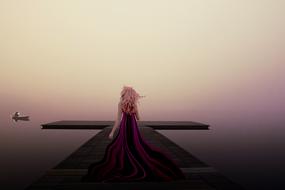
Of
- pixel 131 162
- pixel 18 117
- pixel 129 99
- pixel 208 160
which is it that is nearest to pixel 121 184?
pixel 131 162

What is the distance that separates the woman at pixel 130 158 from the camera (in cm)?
645

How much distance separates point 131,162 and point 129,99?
117 cm

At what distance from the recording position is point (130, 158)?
6602 millimetres

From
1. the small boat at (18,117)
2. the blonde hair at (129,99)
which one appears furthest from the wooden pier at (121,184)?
the small boat at (18,117)

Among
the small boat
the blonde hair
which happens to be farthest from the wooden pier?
the small boat

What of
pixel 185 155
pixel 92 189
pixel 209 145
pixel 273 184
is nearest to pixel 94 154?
pixel 185 155

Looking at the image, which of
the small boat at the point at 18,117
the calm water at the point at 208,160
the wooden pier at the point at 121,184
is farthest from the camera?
the small boat at the point at 18,117

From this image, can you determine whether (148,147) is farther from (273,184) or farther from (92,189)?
(273,184)

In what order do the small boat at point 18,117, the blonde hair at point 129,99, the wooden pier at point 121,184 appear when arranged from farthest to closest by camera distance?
the small boat at point 18,117 < the blonde hair at point 129,99 < the wooden pier at point 121,184

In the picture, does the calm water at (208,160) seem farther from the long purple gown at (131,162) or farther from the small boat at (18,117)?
the small boat at (18,117)

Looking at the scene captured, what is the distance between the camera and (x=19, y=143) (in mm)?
30344

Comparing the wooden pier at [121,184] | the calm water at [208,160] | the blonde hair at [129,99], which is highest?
the blonde hair at [129,99]

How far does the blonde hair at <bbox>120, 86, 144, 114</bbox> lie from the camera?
6.43 m

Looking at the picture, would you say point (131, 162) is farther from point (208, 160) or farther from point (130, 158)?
point (208, 160)
